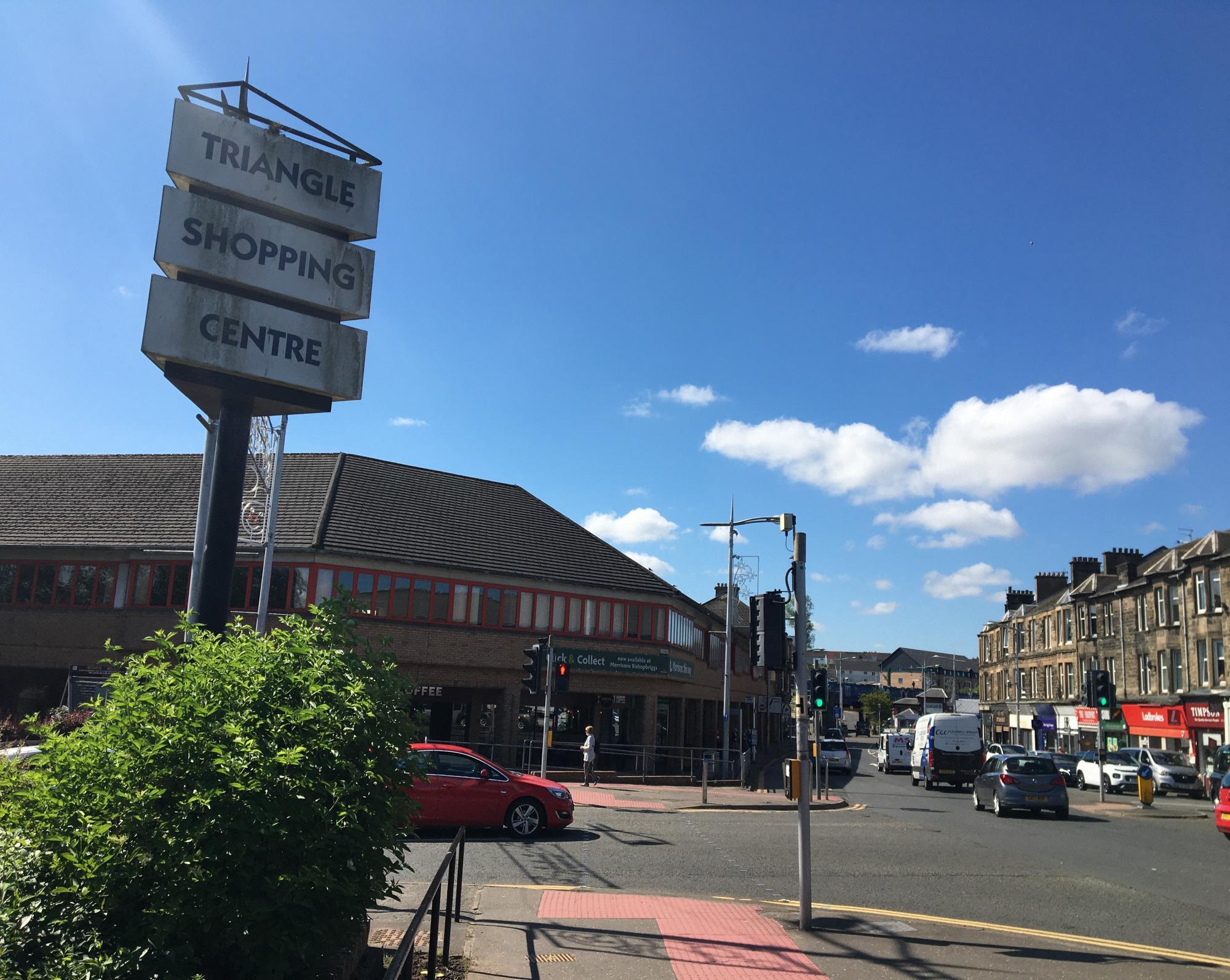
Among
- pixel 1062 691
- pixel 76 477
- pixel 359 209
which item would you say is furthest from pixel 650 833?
pixel 1062 691

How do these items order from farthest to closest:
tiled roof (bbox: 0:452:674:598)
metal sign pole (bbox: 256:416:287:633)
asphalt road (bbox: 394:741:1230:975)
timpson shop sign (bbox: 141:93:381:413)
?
1. tiled roof (bbox: 0:452:674:598)
2. metal sign pole (bbox: 256:416:287:633)
3. asphalt road (bbox: 394:741:1230:975)
4. timpson shop sign (bbox: 141:93:381:413)

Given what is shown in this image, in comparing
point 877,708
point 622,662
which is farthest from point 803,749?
point 877,708

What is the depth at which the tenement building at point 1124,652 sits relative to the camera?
146ft

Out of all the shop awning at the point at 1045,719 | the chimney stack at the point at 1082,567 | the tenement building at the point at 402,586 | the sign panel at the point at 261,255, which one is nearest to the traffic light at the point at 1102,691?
the tenement building at the point at 402,586

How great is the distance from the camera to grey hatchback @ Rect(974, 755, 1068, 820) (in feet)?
74.6

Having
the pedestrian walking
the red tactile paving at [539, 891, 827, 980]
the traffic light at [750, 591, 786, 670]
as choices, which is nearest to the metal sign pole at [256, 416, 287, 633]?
the pedestrian walking

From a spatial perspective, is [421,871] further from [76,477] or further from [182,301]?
[76,477]

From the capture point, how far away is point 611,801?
23359 millimetres

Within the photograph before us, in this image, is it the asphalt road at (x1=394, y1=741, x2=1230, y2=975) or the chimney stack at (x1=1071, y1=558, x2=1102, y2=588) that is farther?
the chimney stack at (x1=1071, y1=558, x2=1102, y2=588)

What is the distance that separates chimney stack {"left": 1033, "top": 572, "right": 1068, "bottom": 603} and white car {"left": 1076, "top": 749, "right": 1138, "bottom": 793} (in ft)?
98.0

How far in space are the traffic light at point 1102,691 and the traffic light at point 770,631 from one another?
21552mm

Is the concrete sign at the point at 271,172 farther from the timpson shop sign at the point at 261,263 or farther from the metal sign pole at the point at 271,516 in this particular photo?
the metal sign pole at the point at 271,516

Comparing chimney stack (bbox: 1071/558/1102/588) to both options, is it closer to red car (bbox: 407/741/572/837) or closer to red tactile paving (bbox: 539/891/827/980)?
red car (bbox: 407/741/572/837)

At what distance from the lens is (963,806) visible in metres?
26.0
